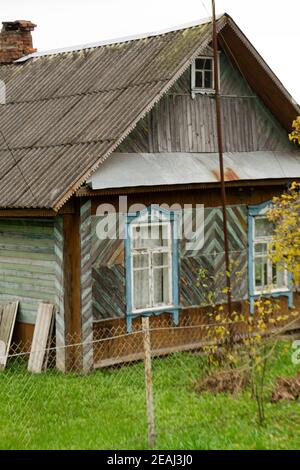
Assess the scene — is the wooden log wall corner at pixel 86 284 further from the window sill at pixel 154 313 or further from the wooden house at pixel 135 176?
the window sill at pixel 154 313

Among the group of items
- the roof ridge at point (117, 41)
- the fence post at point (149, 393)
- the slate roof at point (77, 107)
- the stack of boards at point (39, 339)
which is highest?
the roof ridge at point (117, 41)

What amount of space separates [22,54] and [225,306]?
7.41m

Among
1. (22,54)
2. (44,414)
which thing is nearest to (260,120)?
(22,54)

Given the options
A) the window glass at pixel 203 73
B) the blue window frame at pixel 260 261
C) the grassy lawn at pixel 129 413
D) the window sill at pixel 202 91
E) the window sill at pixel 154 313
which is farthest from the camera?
the blue window frame at pixel 260 261

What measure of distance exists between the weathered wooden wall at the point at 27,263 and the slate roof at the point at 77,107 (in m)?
0.69

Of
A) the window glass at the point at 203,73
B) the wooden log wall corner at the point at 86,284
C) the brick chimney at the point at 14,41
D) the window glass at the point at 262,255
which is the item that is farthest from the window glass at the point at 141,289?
the brick chimney at the point at 14,41

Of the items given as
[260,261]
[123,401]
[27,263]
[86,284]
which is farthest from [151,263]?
[123,401]

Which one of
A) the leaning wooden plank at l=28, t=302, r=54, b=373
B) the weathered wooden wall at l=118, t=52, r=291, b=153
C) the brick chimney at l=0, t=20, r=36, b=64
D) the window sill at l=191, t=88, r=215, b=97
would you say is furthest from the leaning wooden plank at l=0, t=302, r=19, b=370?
the brick chimney at l=0, t=20, r=36, b=64

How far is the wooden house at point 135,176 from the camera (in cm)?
1426

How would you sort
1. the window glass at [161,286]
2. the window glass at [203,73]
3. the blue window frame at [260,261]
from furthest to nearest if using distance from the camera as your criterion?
the blue window frame at [260,261], the window glass at [203,73], the window glass at [161,286]

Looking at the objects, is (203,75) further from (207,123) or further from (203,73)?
(207,123)

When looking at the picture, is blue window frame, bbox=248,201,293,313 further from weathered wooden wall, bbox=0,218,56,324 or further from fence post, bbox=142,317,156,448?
fence post, bbox=142,317,156,448

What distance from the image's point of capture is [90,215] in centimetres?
1427

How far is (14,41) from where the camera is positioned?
20.5m
